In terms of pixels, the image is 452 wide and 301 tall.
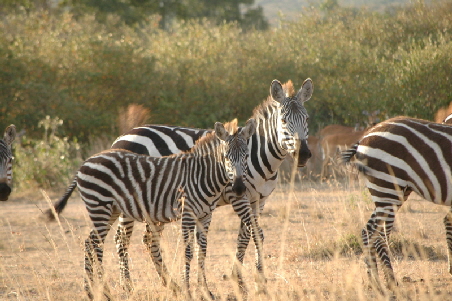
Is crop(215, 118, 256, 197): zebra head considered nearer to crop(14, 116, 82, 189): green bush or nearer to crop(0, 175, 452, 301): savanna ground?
crop(0, 175, 452, 301): savanna ground

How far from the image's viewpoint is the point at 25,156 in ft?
45.6

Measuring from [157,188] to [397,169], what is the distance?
2645 millimetres

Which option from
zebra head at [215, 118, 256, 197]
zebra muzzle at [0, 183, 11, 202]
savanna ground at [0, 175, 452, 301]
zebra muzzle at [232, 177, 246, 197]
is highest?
zebra head at [215, 118, 256, 197]

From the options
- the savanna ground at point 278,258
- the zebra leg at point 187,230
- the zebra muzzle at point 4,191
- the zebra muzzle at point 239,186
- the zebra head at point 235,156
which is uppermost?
the zebra head at point 235,156

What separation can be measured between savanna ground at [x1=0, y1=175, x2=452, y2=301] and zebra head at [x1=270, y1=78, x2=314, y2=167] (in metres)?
0.73

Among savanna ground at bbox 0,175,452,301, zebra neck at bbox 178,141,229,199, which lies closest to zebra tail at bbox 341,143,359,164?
savanna ground at bbox 0,175,452,301

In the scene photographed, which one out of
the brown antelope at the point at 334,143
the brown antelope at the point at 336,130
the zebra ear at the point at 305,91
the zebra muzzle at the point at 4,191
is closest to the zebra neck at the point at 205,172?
the zebra ear at the point at 305,91

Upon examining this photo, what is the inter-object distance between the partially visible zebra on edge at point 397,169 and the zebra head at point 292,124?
0.63 metres

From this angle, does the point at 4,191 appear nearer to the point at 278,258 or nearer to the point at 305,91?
the point at 278,258

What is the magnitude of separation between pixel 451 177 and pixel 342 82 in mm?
12685

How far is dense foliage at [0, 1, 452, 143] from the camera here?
51.7 ft

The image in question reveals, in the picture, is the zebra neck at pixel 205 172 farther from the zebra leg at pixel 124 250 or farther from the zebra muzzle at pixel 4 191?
the zebra muzzle at pixel 4 191

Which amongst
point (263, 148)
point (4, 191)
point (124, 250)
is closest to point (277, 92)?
point (263, 148)

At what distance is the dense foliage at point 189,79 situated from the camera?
1576cm
